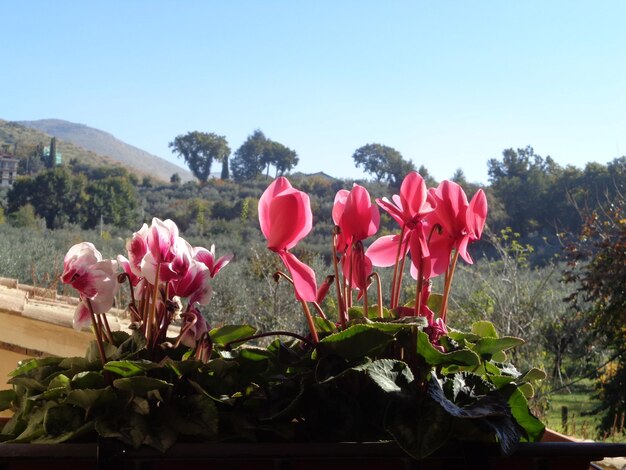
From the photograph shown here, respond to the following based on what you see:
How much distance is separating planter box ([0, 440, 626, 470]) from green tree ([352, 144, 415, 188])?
19538mm

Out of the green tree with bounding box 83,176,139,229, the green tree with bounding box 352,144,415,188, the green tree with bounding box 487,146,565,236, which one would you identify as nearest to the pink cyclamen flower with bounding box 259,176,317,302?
the green tree with bounding box 487,146,565,236

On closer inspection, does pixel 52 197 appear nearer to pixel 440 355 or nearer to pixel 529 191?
pixel 529 191

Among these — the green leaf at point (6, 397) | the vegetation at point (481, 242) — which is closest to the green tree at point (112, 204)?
the vegetation at point (481, 242)

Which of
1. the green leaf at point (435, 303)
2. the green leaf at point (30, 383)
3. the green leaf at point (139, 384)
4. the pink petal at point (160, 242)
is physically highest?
the pink petal at point (160, 242)

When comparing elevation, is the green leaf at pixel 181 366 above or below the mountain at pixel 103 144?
below

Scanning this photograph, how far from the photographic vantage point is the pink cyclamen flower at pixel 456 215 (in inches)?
27.3

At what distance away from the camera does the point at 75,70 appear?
35.3 meters

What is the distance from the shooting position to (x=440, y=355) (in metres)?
0.62

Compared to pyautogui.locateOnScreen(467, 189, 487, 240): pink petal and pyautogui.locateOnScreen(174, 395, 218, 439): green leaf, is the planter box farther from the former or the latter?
pyautogui.locateOnScreen(467, 189, 487, 240): pink petal

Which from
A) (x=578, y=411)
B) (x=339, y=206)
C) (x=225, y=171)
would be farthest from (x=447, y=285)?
(x=225, y=171)

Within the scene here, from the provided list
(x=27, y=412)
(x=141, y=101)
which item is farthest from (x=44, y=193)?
(x=27, y=412)

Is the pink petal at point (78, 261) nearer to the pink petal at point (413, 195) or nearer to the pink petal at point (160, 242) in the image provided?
the pink petal at point (160, 242)

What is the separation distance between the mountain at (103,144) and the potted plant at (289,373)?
31.2 meters

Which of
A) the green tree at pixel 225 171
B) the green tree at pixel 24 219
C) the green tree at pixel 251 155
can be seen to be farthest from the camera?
the green tree at pixel 251 155
